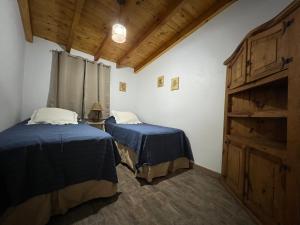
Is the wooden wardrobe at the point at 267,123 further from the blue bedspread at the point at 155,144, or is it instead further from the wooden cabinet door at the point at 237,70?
the blue bedspread at the point at 155,144

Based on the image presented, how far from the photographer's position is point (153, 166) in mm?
1941

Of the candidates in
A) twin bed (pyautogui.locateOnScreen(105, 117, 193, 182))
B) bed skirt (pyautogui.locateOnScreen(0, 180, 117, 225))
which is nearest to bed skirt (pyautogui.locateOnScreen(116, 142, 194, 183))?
twin bed (pyautogui.locateOnScreen(105, 117, 193, 182))

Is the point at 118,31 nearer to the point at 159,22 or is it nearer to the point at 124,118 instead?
the point at 159,22

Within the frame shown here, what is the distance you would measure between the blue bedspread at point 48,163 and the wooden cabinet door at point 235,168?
4.37 feet

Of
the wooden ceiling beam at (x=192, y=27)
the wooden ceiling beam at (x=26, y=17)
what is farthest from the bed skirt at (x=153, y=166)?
the wooden ceiling beam at (x=26, y=17)

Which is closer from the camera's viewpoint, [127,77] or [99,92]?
[99,92]

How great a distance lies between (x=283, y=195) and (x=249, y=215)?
521 mm

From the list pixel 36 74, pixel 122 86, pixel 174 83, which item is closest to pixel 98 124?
pixel 122 86

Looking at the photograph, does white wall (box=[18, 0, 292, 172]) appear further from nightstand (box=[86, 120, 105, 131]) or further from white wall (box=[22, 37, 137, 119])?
nightstand (box=[86, 120, 105, 131])

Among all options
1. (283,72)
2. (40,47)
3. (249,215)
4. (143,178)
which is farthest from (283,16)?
(40,47)

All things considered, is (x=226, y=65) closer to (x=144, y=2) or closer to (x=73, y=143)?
(x=144, y=2)

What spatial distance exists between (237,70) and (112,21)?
7.07 ft

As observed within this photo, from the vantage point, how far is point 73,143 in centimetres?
123

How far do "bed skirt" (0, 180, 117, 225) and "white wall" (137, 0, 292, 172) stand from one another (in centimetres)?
151
